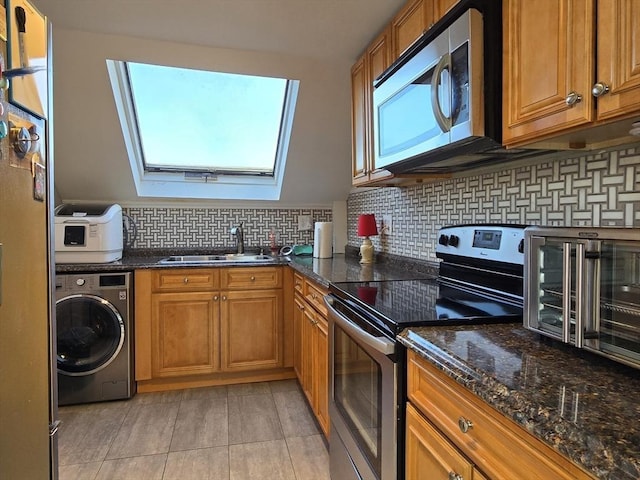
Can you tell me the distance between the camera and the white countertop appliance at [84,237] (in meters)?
2.66

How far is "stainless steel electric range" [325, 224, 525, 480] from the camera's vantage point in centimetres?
116

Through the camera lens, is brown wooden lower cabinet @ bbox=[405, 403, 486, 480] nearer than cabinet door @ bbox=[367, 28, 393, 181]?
Yes

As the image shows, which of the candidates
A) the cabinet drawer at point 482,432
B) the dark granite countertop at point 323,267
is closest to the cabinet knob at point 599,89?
the cabinet drawer at point 482,432

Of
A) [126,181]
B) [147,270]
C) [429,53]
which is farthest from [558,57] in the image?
[126,181]

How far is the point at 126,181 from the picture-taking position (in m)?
3.07

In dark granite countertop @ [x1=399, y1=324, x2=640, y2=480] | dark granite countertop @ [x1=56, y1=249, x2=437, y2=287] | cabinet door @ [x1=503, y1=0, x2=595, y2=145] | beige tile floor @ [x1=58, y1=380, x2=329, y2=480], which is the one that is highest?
cabinet door @ [x1=503, y1=0, x2=595, y2=145]

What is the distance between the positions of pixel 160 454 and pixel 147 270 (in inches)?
47.1

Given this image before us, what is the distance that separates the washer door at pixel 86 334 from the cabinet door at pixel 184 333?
25 cm

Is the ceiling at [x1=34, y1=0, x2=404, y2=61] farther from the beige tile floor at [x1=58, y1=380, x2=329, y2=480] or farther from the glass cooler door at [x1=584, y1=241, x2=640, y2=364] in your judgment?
the beige tile floor at [x1=58, y1=380, x2=329, y2=480]

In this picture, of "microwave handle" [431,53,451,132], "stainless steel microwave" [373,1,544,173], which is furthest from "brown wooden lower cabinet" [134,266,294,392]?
"microwave handle" [431,53,451,132]

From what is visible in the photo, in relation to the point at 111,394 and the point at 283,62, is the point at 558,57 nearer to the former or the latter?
the point at 283,62

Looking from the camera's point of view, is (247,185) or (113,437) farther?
(247,185)

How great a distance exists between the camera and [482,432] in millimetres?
790

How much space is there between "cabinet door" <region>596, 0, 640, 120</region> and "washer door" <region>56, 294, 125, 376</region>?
2771 millimetres
